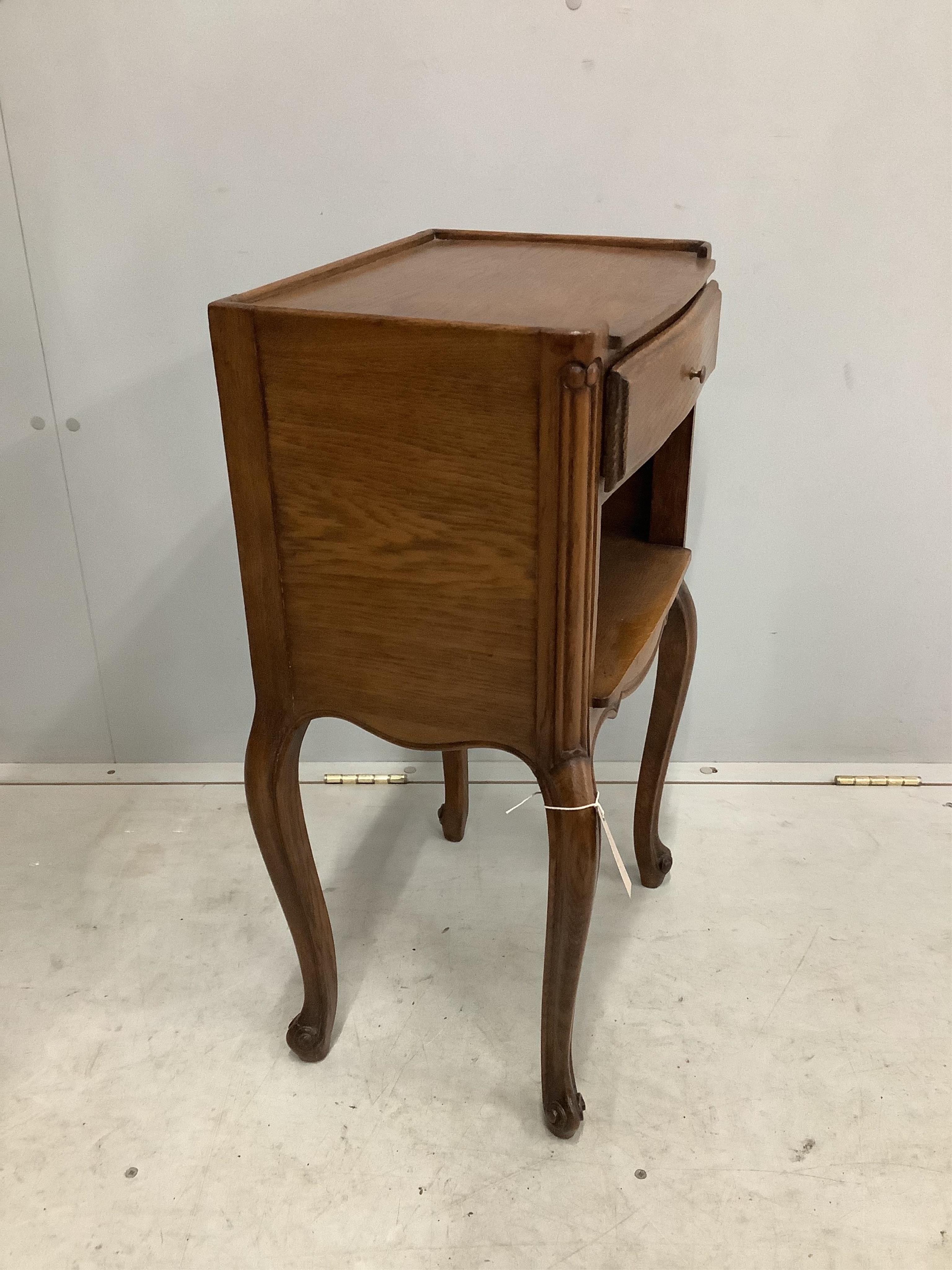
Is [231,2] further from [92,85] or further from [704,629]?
[704,629]

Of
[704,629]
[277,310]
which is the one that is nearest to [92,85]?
[277,310]

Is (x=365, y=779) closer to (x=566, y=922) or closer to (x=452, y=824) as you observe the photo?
(x=452, y=824)

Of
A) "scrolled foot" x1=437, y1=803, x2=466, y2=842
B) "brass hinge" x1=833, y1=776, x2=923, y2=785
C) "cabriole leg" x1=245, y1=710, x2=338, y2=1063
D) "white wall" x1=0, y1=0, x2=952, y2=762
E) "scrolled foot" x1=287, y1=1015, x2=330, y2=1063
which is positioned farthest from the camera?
"brass hinge" x1=833, y1=776, x2=923, y2=785

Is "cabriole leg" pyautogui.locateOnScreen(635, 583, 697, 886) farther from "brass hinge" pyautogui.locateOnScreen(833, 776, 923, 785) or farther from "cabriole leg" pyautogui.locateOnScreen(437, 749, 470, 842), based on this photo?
"brass hinge" pyautogui.locateOnScreen(833, 776, 923, 785)

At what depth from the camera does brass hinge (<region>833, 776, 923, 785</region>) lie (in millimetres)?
1688

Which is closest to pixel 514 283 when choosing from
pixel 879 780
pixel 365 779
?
pixel 365 779

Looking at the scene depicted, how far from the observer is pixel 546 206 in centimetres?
139

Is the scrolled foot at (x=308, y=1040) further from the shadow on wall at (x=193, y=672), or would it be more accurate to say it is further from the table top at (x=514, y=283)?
the table top at (x=514, y=283)

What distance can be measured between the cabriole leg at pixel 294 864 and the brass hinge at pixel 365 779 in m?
0.49

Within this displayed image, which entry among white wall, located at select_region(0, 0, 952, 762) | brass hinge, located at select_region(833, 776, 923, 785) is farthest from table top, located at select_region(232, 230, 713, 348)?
brass hinge, located at select_region(833, 776, 923, 785)

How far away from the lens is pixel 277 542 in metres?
0.95

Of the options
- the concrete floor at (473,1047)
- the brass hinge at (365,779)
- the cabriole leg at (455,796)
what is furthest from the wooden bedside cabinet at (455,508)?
the brass hinge at (365,779)

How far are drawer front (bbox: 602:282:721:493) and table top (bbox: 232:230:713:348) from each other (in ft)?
0.05

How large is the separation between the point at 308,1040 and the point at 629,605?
614 millimetres
